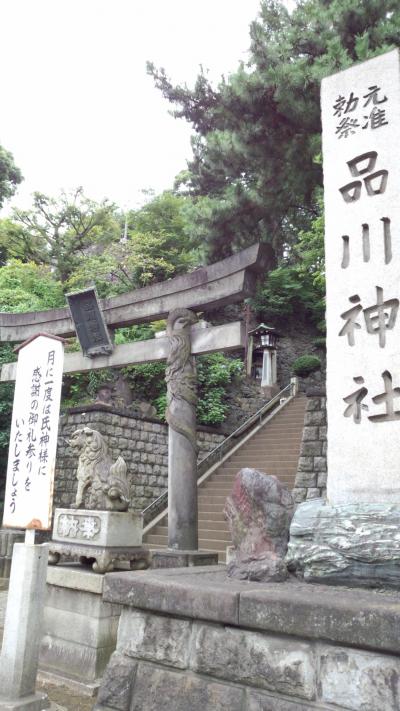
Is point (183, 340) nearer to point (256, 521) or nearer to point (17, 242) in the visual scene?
point (256, 521)

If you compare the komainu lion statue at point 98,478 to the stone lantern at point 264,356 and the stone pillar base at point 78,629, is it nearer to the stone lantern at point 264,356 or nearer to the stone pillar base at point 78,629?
the stone pillar base at point 78,629

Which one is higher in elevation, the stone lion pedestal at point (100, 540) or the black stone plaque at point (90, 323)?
the black stone plaque at point (90, 323)

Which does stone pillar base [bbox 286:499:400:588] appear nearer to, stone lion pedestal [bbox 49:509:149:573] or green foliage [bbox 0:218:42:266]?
stone lion pedestal [bbox 49:509:149:573]

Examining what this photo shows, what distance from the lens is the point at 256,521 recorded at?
3.33 metres

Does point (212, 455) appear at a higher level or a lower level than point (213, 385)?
lower

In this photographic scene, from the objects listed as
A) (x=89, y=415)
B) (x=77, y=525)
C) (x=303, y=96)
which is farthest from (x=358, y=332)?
(x=89, y=415)

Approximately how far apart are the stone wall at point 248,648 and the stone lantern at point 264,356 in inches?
697

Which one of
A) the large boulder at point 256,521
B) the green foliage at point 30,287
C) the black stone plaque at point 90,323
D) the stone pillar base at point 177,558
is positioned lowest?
the stone pillar base at point 177,558

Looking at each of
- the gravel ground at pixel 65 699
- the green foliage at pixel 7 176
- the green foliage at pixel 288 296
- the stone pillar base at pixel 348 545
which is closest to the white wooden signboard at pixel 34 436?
the gravel ground at pixel 65 699

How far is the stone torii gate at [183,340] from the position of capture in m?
7.01

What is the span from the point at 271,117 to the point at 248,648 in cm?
794

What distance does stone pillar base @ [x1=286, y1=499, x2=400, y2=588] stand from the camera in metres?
2.79

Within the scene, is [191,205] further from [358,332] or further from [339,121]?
[358,332]

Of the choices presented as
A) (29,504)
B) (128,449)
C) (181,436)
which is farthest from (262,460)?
(29,504)
